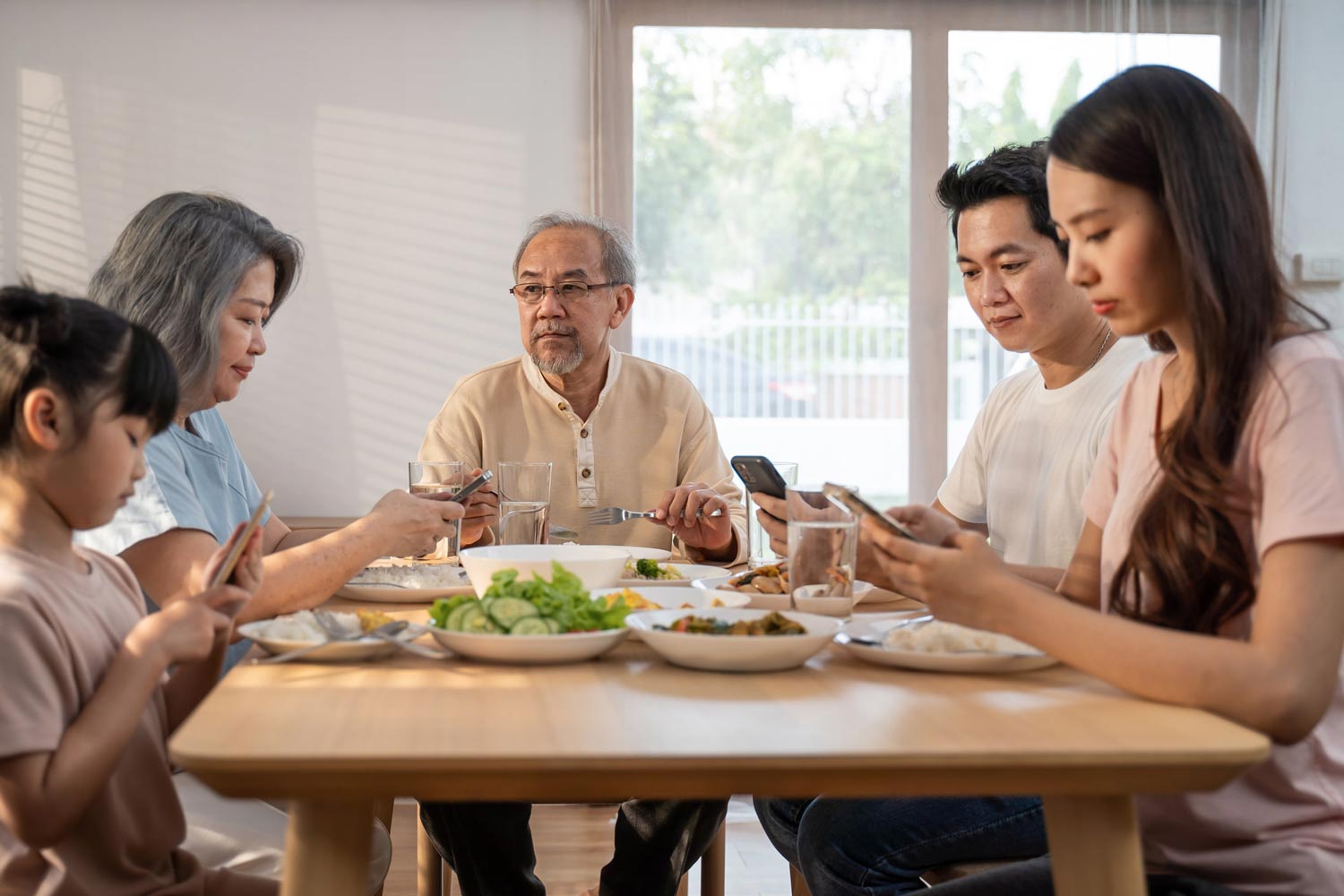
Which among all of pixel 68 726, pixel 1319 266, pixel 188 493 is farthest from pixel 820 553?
pixel 1319 266

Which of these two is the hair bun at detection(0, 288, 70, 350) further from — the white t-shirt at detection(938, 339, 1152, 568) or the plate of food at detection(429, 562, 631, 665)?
the white t-shirt at detection(938, 339, 1152, 568)

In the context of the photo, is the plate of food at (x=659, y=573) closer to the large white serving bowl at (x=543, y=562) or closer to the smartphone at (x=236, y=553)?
the large white serving bowl at (x=543, y=562)

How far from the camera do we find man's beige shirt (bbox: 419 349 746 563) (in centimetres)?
275

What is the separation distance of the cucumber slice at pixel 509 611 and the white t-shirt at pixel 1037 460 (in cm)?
114

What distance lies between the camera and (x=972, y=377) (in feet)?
14.8

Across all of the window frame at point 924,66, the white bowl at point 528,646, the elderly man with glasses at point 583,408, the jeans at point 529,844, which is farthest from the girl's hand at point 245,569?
the window frame at point 924,66

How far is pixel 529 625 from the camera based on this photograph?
4.06ft

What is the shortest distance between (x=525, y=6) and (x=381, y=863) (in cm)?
336

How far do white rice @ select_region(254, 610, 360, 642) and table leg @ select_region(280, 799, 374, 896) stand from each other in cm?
25

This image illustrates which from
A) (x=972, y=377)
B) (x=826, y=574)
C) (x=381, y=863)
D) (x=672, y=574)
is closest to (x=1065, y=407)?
(x=672, y=574)

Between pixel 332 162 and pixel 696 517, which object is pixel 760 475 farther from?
pixel 332 162

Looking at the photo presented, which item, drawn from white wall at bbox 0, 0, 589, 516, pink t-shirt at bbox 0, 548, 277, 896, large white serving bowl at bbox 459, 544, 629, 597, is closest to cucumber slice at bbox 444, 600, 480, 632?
large white serving bowl at bbox 459, 544, 629, 597

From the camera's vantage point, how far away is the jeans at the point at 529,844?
2027mm

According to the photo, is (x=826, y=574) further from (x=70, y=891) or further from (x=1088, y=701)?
(x=70, y=891)
